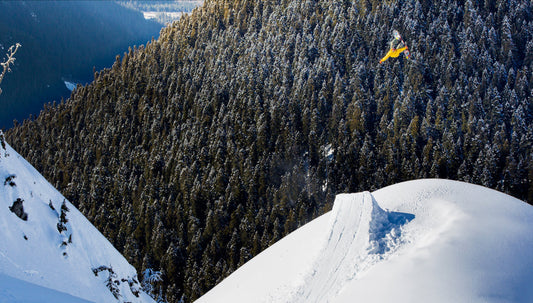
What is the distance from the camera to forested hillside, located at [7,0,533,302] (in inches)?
2689

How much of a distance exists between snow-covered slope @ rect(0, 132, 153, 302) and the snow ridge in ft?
31.7

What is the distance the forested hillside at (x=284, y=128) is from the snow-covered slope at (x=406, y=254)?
4400 centimetres

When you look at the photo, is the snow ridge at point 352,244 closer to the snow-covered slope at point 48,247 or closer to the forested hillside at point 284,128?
the snow-covered slope at point 48,247

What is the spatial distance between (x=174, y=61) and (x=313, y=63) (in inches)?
1778

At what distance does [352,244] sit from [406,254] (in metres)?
2.85

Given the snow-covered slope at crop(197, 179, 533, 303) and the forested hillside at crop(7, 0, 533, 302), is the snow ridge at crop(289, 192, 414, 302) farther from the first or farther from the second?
the forested hillside at crop(7, 0, 533, 302)

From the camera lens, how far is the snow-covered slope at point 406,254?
14.5 meters

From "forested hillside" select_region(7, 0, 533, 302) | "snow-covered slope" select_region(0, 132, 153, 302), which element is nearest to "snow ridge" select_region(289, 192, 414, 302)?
"snow-covered slope" select_region(0, 132, 153, 302)

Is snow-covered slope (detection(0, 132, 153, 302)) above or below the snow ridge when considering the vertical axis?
above

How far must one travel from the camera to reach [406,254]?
16.4 m

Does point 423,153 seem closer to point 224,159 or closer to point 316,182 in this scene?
point 316,182

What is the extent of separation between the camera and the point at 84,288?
18484mm

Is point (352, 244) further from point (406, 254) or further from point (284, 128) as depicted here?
point (284, 128)

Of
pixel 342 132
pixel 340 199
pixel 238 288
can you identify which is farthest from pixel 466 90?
pixel 238 288
